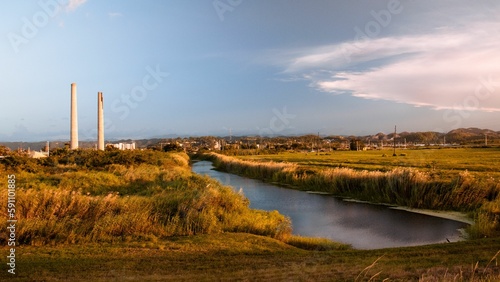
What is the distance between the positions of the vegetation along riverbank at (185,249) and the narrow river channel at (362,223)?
2.16 m

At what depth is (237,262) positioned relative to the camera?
8789 millimetres

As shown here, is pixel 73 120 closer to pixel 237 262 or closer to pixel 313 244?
pixel 313 244

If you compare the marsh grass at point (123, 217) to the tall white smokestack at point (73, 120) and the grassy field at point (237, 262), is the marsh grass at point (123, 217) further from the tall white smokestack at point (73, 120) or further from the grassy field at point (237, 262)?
the tall white smokestack at point (73, 120)

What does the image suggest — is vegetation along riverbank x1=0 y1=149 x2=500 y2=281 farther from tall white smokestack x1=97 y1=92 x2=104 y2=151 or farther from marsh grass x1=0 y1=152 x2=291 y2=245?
tall white smokestack x1=97 y1=92 x2=104 y2=151

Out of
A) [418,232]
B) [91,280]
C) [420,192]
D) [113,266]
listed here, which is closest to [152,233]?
[113,266]

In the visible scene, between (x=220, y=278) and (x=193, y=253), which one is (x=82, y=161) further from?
(x=220, y=278)

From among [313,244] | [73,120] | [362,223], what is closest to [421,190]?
[362,223]

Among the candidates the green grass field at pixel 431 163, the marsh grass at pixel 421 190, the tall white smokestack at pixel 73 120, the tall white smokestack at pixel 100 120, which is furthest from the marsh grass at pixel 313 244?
the tall white smokestack at pixel 100 120

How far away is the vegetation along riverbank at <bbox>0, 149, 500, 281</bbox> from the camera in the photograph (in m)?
7.67

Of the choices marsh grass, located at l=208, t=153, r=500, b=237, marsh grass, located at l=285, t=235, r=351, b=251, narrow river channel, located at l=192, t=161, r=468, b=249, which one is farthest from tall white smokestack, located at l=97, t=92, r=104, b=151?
marsh grass, located at l=285, t=235, r=351, b=251

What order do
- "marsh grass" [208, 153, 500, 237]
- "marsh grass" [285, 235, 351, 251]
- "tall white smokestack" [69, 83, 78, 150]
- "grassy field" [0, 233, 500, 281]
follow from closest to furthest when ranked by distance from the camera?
"grassy field" [0, 233, 500, 281], "marsh grass" [285, 235, 351, 251], "marsh grass" [208, 153, 500, 237], "tall white smokestack" [69, 83, 78, 150]

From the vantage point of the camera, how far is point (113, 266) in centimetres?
821

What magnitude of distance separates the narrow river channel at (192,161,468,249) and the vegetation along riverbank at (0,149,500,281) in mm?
2162

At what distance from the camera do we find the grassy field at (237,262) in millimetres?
7453
